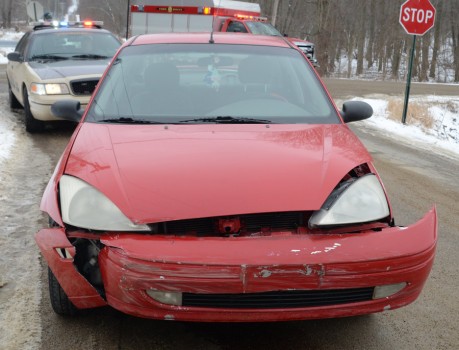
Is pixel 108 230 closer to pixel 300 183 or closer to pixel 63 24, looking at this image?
pixel 300 183

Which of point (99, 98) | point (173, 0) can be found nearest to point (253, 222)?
point (99, 98)

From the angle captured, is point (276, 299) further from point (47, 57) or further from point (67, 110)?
point (47, 57)

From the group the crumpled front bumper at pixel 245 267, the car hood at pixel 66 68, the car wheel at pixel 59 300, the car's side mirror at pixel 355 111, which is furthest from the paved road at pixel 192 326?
the car hood at pixel 66 68

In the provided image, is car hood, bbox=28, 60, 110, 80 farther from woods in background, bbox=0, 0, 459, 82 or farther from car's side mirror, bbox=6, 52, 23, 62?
woods in background, bbox=0, 0, 459, 82

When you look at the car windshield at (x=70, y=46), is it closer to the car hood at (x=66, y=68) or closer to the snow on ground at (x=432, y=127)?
the car hood at (x=66, y=68)

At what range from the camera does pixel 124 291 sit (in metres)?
2.40

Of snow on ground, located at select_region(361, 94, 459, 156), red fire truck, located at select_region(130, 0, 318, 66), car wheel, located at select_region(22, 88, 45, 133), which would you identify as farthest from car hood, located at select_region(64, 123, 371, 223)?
red fire truck, located at select_region(130, 0, 318, 66)

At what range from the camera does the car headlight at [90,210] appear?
2500 mm

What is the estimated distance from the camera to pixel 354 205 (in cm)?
265

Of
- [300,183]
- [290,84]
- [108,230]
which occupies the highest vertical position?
[290,84]

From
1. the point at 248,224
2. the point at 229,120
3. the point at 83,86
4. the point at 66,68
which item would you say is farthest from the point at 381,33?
the point at 248,224

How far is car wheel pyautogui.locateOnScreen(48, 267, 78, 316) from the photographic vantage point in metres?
2.93

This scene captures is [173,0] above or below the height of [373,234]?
above

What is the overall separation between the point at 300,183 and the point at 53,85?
6.28 meters
